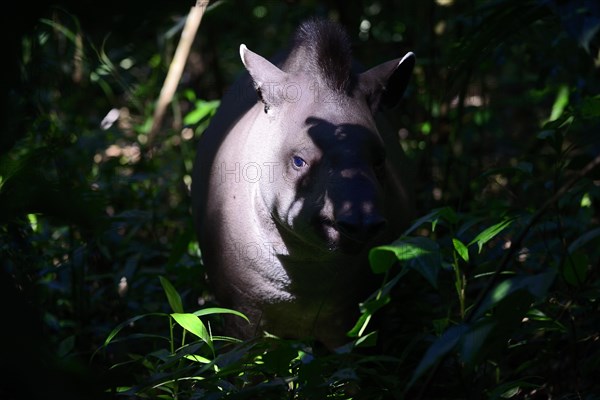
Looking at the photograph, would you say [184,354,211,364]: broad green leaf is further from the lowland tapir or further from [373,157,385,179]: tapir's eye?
[373,157,385,179]: tapir's eye

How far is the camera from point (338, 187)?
2617 millimetres

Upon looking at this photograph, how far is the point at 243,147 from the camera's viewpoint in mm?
3305

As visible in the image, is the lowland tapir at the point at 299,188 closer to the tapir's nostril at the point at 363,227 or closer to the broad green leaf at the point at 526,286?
the tapir's nostril at the point at 363,227

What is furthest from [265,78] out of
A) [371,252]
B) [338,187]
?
[371,252]

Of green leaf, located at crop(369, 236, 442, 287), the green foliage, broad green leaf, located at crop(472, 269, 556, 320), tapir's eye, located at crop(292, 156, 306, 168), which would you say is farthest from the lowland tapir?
broad green leaf, located at crop(472, 269, 556, 320)

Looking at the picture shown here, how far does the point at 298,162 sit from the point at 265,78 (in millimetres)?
482

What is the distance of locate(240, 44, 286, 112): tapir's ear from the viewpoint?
3146mm

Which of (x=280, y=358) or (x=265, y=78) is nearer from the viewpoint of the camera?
(x=280, y=358)

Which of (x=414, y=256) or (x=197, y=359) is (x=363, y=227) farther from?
(x=197, y=359)

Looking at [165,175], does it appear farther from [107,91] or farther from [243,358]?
[243,358]

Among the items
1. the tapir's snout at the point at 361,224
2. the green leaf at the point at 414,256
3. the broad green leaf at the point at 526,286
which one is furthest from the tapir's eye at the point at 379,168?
the broad green leaf at the point at 526,286

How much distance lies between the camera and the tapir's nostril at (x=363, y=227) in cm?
245

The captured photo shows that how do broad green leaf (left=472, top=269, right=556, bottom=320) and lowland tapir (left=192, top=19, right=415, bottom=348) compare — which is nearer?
broad green leaf (left=472, top=269, right=556, bottom=320)

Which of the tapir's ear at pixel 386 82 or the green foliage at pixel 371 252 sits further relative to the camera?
the tapir's ear at pixel 386 82
